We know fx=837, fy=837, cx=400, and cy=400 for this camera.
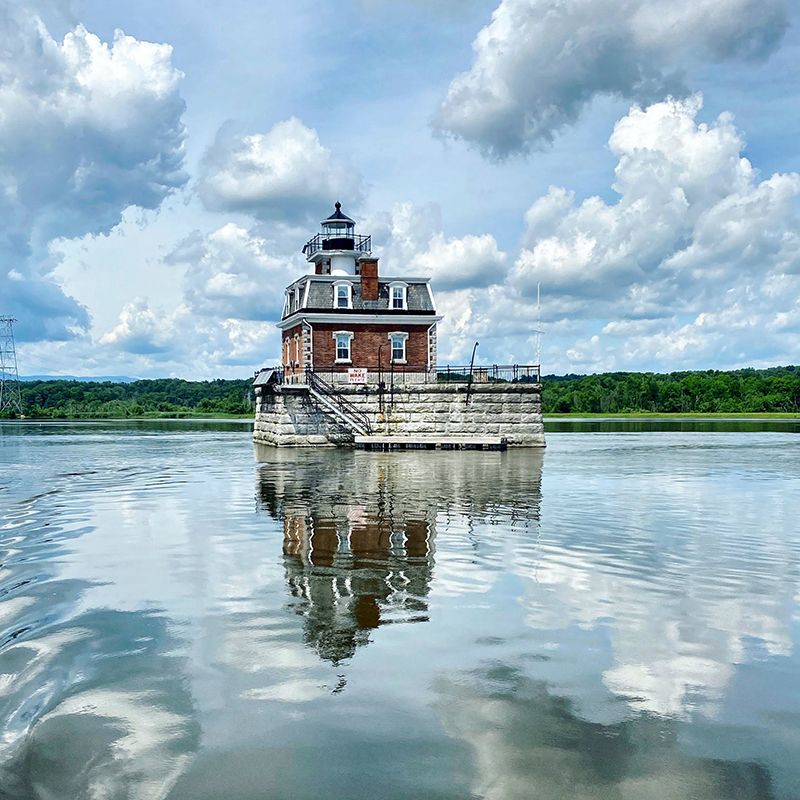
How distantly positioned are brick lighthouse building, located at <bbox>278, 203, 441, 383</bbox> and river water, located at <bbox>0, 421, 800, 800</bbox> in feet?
88.9

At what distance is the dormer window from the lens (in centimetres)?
4675

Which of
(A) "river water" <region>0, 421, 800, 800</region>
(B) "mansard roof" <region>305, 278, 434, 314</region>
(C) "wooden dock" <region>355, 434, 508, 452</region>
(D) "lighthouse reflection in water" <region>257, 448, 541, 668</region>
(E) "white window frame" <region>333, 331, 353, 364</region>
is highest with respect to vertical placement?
(B) "mansard roof" <region>305, 278, 434, 314</region>

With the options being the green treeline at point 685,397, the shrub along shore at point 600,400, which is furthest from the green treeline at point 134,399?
the green treeline at point 685,397

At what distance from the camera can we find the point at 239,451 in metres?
43.4

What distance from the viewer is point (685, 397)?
127875 millimetres

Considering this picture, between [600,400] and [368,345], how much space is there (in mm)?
91402

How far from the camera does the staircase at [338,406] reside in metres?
44.5

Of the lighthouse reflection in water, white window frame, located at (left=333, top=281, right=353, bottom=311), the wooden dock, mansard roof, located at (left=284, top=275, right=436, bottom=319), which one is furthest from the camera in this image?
white window frame, located at (left=333, top=281, right=353, bottom=311)

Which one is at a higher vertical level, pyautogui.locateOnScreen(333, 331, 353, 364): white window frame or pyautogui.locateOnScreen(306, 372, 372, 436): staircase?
pyautogui.locateOnScreen(333, 331, 353, 364): white window frame

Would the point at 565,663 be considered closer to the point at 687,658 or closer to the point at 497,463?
the point at 687,658

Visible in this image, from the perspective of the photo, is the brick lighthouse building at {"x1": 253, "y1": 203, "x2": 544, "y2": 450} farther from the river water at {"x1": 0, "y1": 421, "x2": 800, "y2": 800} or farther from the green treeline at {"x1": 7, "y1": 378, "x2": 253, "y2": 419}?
the green treeline at {"x1": 7, "y1": 378, "x2": 253, "y2": 419}

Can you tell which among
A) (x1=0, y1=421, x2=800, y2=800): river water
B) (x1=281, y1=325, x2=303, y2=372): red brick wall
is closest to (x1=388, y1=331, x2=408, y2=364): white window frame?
(x1=281, y1=325, x2=303, y2=372): red brick wall

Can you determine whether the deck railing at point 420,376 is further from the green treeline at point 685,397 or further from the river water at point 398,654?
the green treeline at point 685,397

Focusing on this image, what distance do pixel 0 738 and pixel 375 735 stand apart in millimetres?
2989
